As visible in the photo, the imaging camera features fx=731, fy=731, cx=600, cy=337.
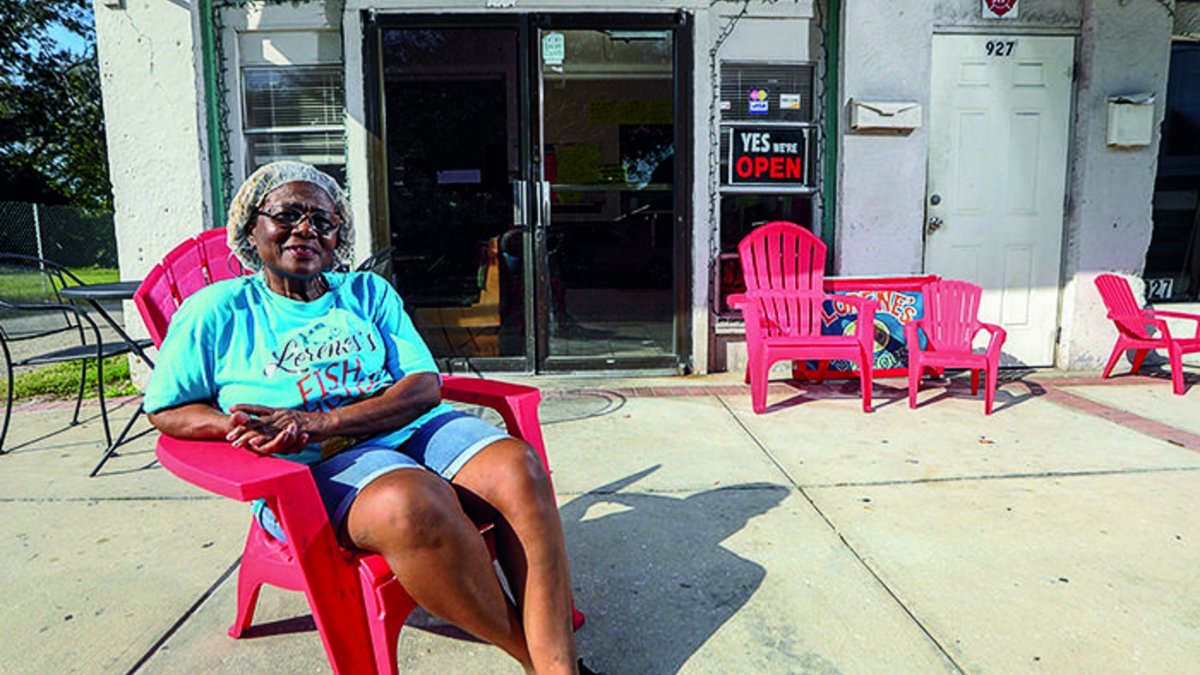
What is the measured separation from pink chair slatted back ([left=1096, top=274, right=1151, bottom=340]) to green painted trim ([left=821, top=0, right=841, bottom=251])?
1777 mm

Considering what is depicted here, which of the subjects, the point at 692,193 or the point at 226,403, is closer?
the point at 226,403

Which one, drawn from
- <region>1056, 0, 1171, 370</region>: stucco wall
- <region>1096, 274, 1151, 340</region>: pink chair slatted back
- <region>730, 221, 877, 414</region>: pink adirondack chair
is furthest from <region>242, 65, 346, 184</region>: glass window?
<region>1096, 274, 1151, 340</region>: pink chair slatted back

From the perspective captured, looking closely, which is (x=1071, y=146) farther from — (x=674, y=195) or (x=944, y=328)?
(x=674, y=195)

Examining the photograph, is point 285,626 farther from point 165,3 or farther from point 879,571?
point 165,3

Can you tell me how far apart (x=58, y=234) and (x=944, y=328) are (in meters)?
12.8

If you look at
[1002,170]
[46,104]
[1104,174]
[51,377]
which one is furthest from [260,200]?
[46,104]

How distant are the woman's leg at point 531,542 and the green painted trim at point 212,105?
12.5 feet

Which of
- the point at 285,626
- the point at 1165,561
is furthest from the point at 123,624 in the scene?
the point at 1165,561

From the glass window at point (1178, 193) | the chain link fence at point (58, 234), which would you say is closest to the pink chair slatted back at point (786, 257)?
the glass window at point (1178, 193)

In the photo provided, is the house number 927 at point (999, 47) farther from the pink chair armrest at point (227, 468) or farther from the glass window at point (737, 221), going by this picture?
the pink chair armrest at point (227, 468)

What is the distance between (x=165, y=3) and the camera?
4289mm

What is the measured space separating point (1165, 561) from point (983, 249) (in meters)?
3.12

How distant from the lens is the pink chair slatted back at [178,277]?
223 cm

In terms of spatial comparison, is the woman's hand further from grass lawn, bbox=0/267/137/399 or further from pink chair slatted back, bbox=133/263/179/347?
grass lawn, bbox=0/267/137/399
